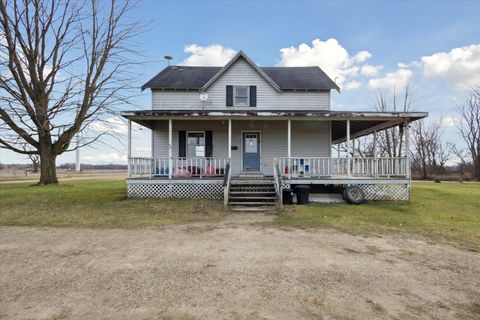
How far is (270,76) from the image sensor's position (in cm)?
1723

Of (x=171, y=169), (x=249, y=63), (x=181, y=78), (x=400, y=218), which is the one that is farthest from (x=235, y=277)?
(x=181, y=78)

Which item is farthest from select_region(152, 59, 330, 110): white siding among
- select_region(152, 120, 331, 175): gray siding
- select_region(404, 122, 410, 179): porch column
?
select_region(404, 122, 410, 179): porch column

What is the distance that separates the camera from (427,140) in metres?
41.2

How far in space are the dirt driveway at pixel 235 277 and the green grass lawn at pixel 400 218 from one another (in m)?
0.98

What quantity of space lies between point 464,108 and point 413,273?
4319cm

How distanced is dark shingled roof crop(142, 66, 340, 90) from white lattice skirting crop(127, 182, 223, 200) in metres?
5.82

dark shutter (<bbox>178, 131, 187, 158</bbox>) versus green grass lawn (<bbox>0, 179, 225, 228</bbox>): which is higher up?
dark shutter (<bbox>178, 131, 187, 158</bbox>)

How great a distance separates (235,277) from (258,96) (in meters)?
12.5

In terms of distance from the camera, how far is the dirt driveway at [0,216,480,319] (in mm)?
3441

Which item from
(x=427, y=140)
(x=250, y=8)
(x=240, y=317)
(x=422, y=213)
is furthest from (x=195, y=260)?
(x=427, y=140)

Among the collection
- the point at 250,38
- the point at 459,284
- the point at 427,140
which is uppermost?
the point at 250,38

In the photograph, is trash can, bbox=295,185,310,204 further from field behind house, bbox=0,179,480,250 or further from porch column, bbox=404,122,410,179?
porch column, bbox=404,122,410,179

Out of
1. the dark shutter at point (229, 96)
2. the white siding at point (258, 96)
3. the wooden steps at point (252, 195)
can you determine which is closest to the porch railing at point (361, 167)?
the wooden steps at point (252, 195)

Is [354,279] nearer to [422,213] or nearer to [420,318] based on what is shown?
[420,318]
